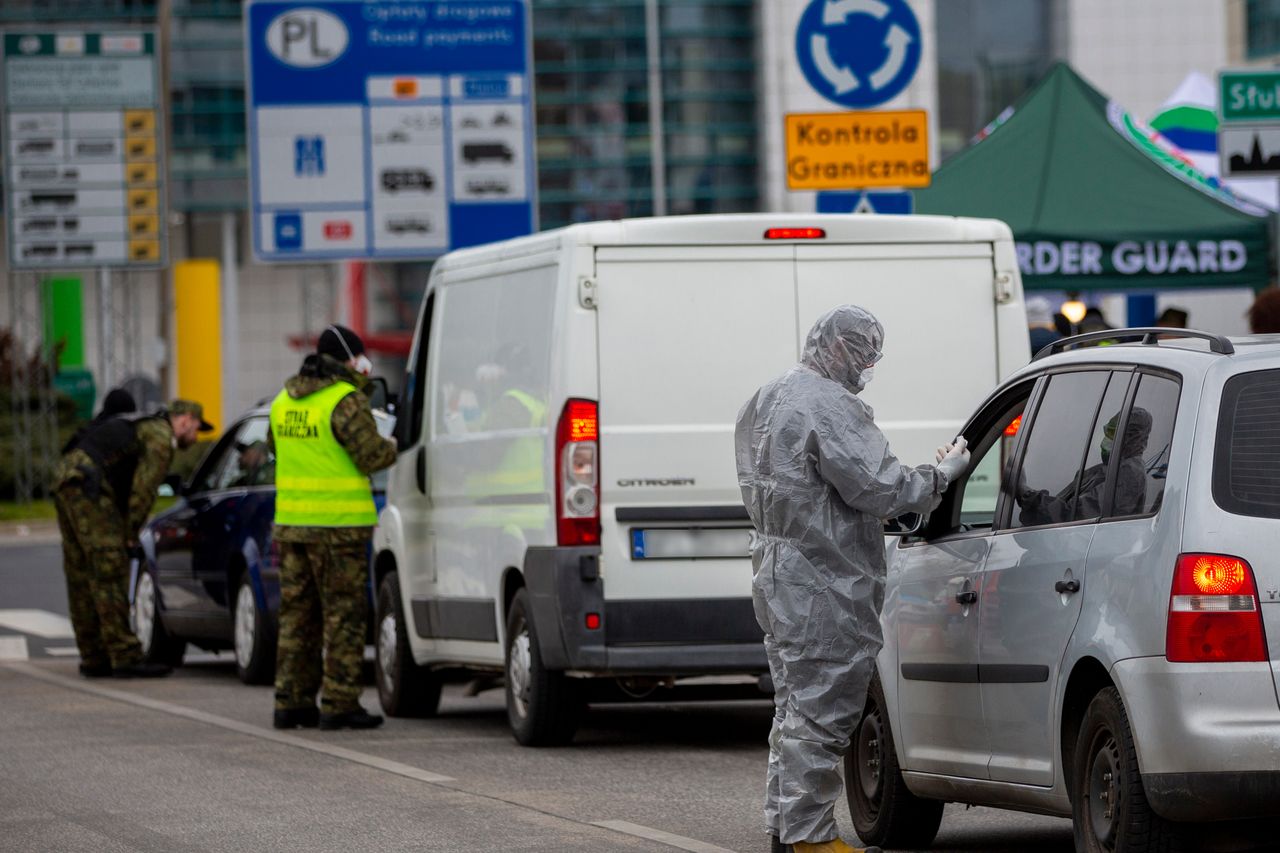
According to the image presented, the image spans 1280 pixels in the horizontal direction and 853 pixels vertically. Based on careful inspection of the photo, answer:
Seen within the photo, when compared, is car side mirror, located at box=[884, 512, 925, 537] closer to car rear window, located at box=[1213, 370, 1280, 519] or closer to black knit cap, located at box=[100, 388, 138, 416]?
car rear window, located at box=[1213, 370, 1280, 519]

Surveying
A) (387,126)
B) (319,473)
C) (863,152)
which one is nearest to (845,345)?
(319,473)

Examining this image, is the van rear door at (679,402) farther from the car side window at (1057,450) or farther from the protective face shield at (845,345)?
the car side window at (1057,450)

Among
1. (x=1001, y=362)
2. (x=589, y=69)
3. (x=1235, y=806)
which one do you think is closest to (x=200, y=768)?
(x=1001, y=362)

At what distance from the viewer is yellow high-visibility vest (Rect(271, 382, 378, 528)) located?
11836 mm

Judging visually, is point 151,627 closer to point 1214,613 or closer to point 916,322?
point 916,322

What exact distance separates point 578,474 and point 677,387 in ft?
1.85

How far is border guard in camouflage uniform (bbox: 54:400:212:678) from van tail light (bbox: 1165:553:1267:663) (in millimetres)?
10418

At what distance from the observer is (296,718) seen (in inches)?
476

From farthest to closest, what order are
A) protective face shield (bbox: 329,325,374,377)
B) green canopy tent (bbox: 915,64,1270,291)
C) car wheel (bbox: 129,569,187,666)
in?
green canopy tent (bbox: 915,64,1270,291) → car wheel (bbox: 129,569,187,666) → protective face shield (bbox: 329,325,374,377)

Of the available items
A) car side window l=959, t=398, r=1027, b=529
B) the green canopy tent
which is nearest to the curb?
the green canopy tent

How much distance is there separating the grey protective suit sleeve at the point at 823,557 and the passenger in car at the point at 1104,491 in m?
0.31

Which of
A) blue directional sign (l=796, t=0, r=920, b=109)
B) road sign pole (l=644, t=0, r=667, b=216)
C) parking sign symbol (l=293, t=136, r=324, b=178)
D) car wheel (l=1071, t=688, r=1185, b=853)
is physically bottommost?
car wheel (l=1071, t=688, r=1185, b=853)

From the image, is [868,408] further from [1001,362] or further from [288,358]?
[288,358]

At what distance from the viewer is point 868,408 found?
7215 millimetres
